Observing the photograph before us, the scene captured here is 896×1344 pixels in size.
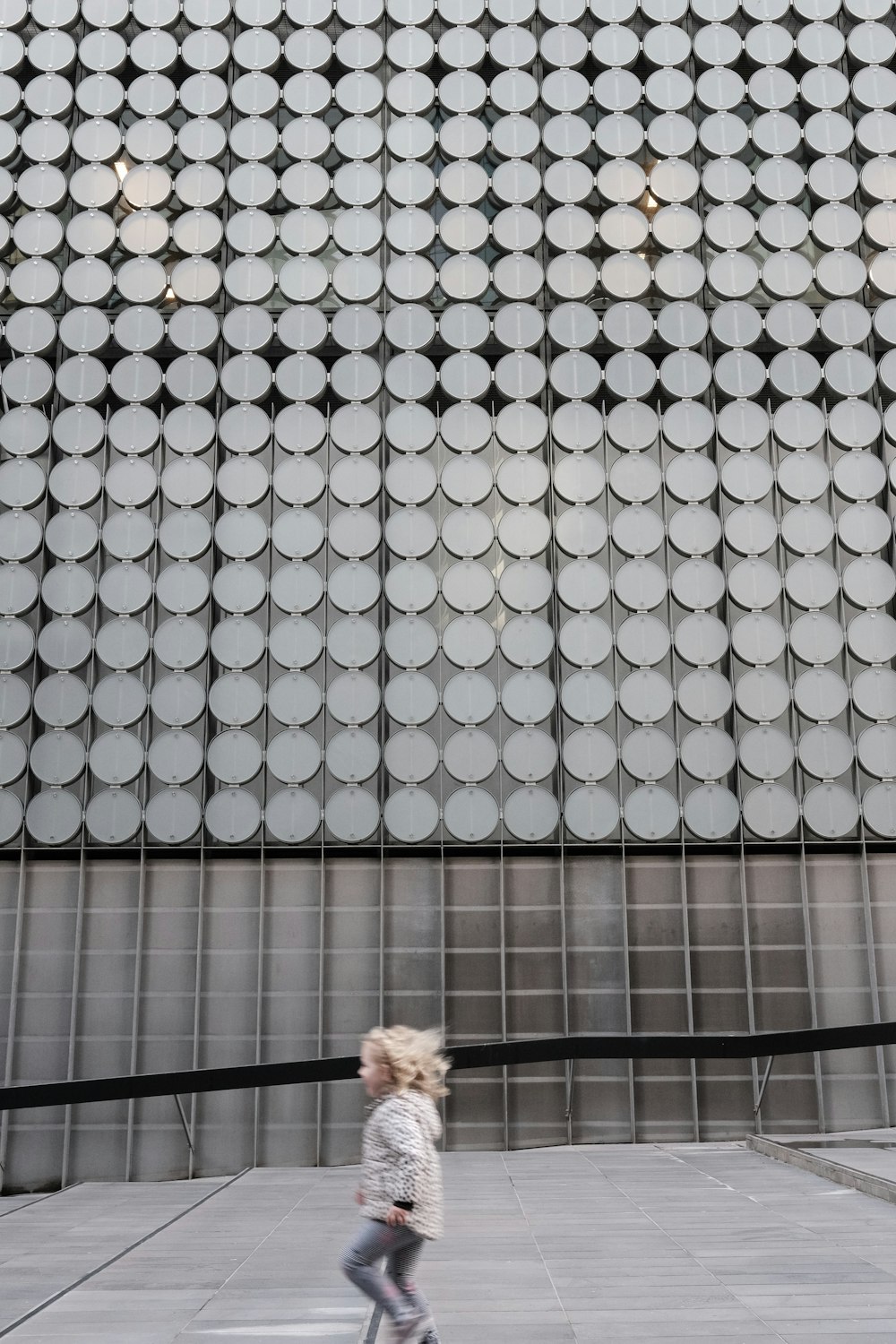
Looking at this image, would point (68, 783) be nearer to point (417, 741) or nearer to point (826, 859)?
point (417, 741)

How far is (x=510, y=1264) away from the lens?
8750 millimetres

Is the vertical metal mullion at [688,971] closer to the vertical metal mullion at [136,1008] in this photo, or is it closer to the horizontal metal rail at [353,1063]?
the horizontal metal rail at [353,1063]

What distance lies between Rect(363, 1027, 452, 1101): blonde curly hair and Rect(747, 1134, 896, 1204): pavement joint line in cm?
649

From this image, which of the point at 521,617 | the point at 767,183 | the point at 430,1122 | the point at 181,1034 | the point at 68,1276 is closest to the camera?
the point at 430,1122

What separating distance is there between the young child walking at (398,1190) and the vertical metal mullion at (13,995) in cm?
1597

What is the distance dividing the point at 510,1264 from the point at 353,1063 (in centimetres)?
717

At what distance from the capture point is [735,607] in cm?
2184

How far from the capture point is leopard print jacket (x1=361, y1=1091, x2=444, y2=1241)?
576 cm

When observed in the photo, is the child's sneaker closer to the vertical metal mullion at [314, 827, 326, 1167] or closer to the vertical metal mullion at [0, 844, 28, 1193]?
the vertical metal mullion at [314, 827, 326, 1167]

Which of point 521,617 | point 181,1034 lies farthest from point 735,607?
point 181,1034

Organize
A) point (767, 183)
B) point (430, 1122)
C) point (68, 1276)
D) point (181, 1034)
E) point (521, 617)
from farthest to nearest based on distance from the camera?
point (767, 183) < point (521, 617) < point (181, 1034) < point (68, 1276) < point (430, 1122)

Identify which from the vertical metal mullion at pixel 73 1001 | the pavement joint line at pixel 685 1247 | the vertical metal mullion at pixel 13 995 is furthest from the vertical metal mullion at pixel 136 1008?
the pavement joint line at pixel 685 1247

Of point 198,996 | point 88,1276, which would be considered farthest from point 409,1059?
point 198,996

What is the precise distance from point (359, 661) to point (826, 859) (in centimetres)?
890
